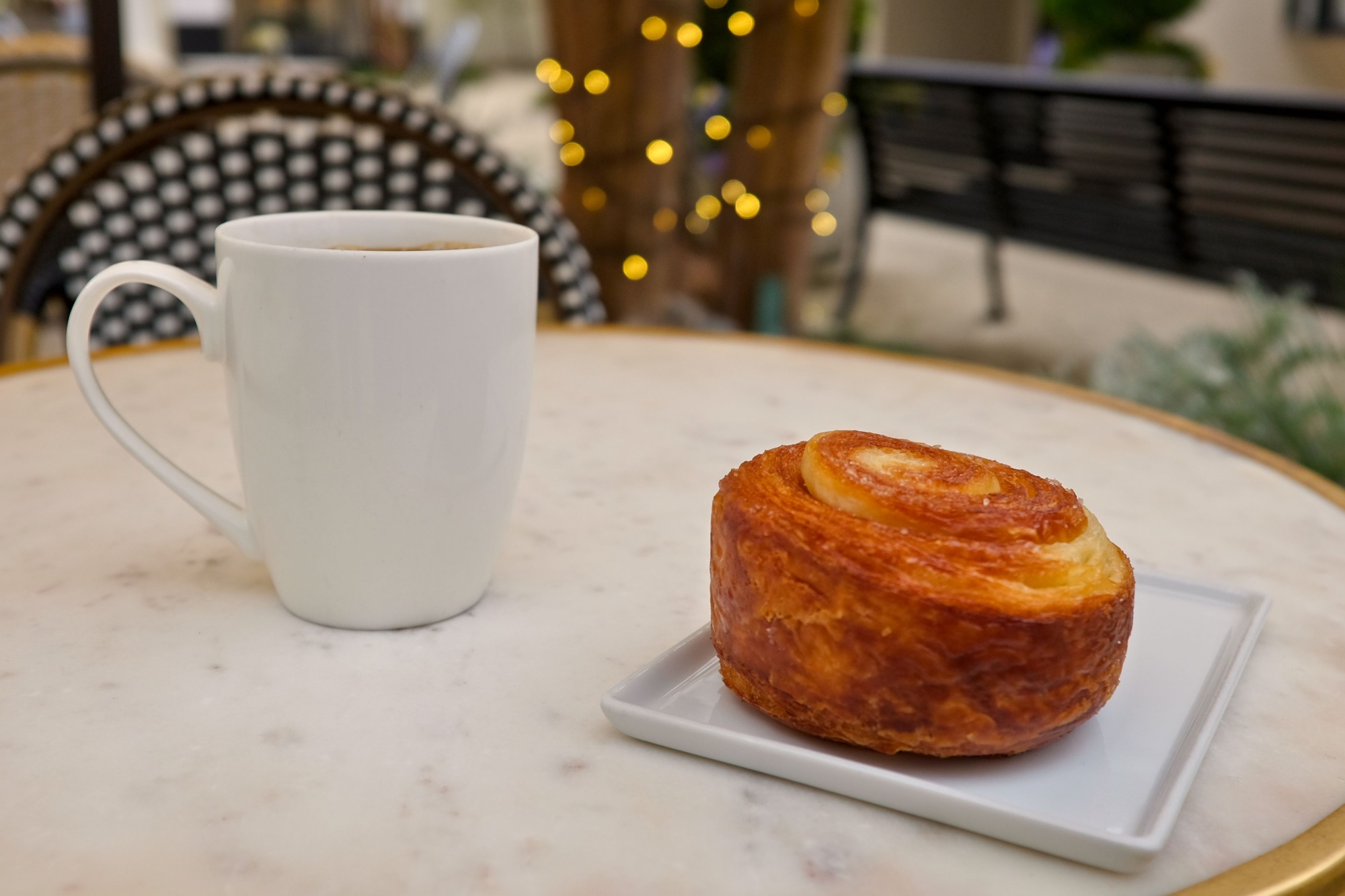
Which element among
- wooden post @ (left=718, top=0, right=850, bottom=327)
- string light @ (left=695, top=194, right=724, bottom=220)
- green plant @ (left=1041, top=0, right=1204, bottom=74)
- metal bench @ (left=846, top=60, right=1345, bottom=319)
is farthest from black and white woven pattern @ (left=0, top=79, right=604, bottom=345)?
green plant @ (left=1041, top=0, right=1204, bottom=74)

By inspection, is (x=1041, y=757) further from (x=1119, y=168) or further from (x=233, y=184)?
(x=1119, y=168)

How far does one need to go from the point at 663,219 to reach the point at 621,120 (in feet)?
0.69

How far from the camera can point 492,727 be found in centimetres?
43

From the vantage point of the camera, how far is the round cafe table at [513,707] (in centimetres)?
35

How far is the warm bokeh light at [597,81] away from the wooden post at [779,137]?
44 cm

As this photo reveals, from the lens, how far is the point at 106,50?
1.54m

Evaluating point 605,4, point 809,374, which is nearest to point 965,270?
point 605,4

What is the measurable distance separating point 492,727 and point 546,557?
0.16 meters

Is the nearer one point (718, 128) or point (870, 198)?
point (718, 128)

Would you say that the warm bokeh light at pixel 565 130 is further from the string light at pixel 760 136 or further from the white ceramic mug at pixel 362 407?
the white ceramic mug at pixel 362 407

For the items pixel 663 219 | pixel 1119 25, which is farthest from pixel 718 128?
pixel 1119 25

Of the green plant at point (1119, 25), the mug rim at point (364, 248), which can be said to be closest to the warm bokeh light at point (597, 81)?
the mug rim at point (364, 248)

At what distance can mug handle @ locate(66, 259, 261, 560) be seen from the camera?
479 millimetres

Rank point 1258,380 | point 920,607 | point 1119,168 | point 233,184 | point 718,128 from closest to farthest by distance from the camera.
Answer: point 920,607, point 233,184, point 1258,380, point 718,128, point 1119,168
